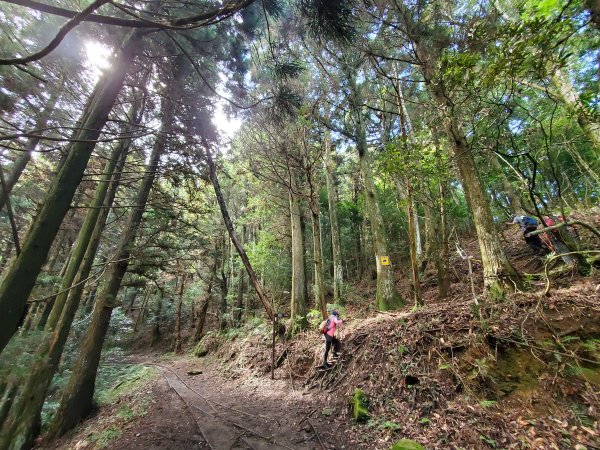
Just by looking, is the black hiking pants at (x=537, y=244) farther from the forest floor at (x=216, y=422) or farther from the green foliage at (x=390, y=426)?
the forest floor at (x=216, y=422)

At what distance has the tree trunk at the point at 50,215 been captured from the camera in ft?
7.29

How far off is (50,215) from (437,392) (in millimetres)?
5795

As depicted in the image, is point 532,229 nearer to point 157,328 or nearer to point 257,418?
point 257,418

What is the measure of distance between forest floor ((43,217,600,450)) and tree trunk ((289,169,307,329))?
6.23ft

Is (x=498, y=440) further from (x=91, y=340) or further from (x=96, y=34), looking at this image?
(x=91, y=340)

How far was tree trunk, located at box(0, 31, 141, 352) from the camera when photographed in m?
2.22

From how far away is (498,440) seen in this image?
11.7 feet

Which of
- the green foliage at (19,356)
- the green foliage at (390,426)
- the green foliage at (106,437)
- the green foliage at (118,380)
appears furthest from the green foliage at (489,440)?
the green foliage at (118,380)

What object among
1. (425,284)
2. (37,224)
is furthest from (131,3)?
(425,284)

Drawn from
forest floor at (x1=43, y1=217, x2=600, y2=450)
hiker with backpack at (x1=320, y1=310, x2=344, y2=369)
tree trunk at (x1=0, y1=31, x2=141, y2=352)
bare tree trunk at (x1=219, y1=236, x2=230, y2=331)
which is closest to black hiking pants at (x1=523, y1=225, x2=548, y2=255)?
forest floor at (x1=43, y1=217, x2=600, y2=450)

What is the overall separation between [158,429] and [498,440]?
6.22m

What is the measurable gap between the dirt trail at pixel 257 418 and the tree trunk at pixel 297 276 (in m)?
2.23

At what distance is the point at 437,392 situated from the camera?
4.58m

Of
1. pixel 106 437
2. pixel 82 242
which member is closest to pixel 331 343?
pixel 106 437
